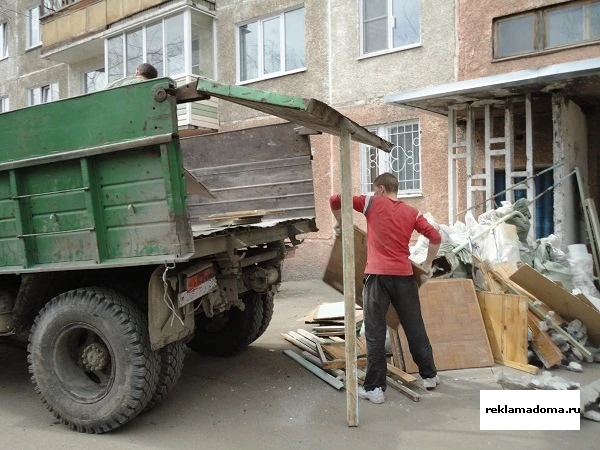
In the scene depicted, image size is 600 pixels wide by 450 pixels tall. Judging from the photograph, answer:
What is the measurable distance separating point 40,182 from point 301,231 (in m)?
2.25

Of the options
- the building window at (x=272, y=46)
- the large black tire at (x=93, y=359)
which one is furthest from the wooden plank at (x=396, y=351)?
the building window at (x=272, y=46)

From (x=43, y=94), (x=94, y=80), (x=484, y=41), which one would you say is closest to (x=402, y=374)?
(x=484, y=41)

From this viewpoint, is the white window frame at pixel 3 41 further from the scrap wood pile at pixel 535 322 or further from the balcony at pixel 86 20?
the scrap wood pile at pixel 535 322

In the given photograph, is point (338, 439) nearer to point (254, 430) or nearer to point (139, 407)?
point (254, 430)

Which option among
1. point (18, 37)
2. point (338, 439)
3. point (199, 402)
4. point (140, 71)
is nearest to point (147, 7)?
point (18, 37)

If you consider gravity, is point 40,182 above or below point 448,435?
above

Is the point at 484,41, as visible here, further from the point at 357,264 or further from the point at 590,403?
the point at 590,403

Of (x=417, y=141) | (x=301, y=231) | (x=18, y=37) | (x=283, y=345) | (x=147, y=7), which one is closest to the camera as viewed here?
(x=301, y=231)

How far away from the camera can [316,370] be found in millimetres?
4980

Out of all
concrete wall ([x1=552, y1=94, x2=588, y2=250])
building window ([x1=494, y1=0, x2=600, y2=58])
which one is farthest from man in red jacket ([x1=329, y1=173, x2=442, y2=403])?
building window ([x1=494, y1=0, x2=600, y2=58])

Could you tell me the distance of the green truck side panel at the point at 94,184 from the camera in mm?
3521

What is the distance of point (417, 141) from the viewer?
34.9ft

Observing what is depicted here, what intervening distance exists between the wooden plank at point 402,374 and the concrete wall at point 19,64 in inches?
696

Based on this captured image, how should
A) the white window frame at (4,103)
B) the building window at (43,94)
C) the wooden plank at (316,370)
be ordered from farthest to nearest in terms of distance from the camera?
the white window frame at (4,103)
the building window at (43,94)
the wooden plank at (316,370)
